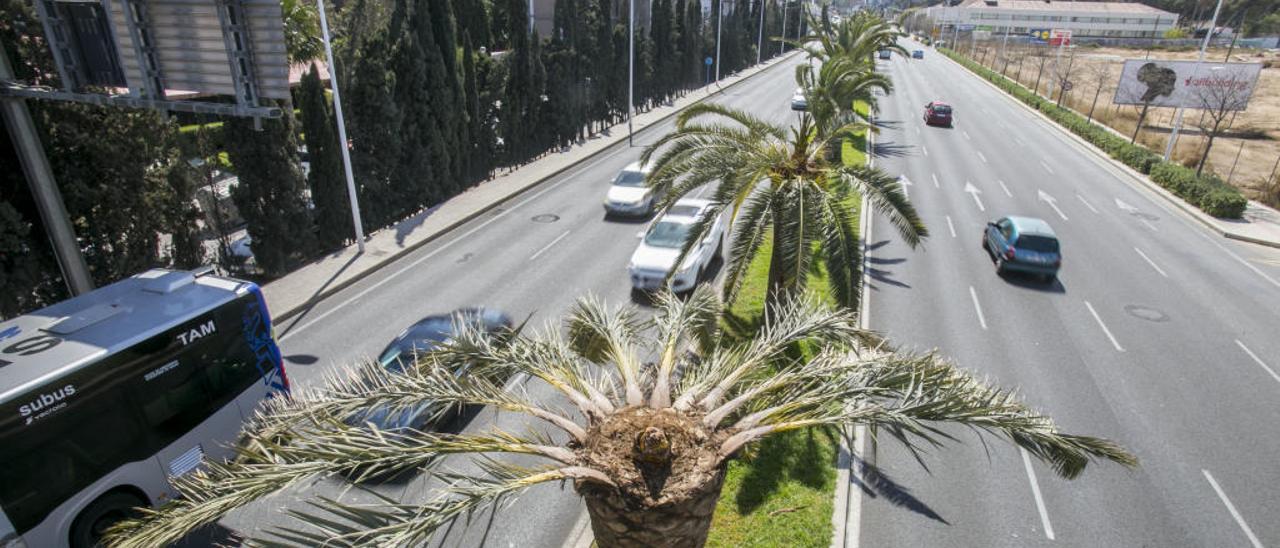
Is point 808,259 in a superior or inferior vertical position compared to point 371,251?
superior

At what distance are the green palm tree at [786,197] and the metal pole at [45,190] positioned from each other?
12594 mm

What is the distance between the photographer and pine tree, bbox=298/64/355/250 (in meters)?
19.6

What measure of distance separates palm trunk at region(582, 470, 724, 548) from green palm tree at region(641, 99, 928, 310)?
4882 millimetres

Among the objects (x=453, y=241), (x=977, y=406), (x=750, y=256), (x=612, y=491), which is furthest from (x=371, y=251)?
(x=977, y=406)

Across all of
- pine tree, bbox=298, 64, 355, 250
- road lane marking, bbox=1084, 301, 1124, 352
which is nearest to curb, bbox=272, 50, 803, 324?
pine tree, bbox=298, 64, 355, 250

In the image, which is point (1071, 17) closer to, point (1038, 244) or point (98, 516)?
point (1038, 244)

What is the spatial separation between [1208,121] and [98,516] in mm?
62962

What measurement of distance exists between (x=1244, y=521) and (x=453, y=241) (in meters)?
21.0

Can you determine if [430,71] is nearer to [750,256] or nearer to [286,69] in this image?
[286,69]

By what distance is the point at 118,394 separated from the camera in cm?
884

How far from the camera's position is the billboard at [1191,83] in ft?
111

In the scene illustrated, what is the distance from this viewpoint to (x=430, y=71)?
81.3ft

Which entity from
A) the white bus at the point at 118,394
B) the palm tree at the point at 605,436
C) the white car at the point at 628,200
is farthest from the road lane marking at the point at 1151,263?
the white bus at the point at 118,394

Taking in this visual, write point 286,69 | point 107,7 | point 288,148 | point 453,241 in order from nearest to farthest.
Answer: point 286,69, point 107,7, point 288,148, point 453,241
